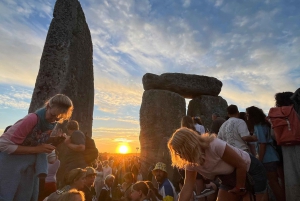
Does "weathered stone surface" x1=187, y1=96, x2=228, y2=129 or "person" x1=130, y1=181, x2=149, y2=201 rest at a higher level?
"weathered stone surface" x1=187, y1=96, x2=228, y2=129

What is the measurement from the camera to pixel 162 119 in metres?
10.1

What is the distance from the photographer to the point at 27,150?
2113mm

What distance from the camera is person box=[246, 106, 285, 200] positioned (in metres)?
3.48

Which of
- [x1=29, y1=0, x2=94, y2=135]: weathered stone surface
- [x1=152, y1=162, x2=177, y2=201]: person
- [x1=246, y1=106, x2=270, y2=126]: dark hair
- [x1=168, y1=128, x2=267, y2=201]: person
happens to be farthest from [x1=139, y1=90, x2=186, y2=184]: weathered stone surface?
[x1=168, y1=128, x2=267, y2=201]: person

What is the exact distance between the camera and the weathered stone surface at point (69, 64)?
526 cm

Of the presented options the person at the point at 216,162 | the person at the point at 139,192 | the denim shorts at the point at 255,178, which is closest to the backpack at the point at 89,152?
the person at the point at 139,192

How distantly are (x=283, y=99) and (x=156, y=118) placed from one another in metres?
6.78

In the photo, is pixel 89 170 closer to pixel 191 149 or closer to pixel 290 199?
pixel 191 149

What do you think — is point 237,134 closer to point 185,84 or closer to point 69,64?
point 69,64

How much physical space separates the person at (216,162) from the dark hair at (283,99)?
65.0 inches

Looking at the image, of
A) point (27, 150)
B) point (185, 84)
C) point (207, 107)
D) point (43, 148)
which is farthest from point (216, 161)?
point (185, 84)

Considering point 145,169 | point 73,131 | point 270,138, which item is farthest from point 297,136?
point 145,169

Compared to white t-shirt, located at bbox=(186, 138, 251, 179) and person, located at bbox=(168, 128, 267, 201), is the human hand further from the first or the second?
white t-shirt, located at bbox=(186, 138, 251, 179)

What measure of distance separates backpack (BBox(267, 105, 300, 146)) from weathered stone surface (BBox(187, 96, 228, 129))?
731 cm
